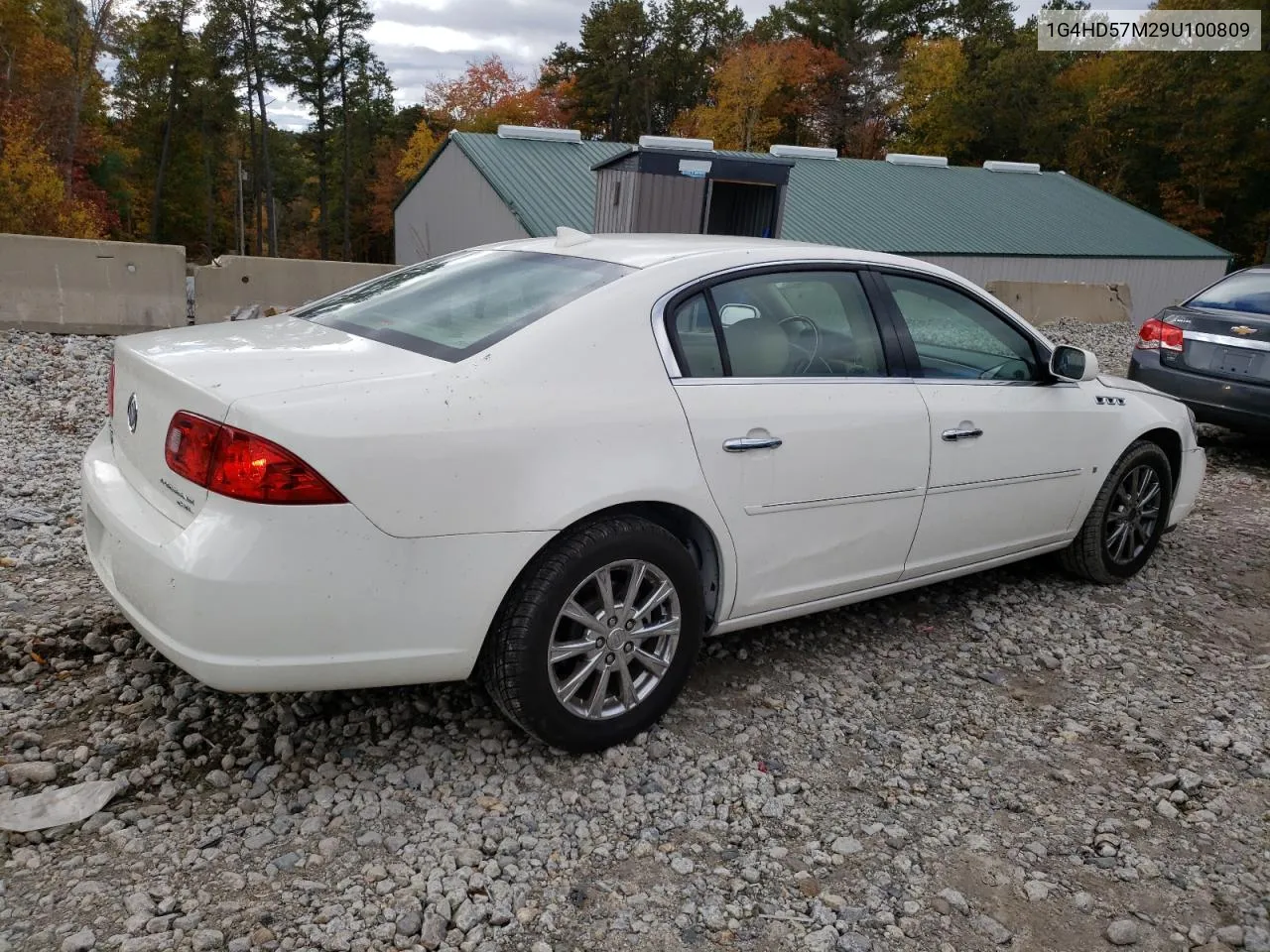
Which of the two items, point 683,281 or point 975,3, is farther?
point 975,3

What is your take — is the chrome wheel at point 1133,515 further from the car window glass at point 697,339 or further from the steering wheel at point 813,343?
the car window glass at point 697,339

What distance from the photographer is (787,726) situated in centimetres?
347

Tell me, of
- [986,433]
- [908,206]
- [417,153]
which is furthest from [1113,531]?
[417,153]

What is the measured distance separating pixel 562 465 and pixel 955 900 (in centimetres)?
159

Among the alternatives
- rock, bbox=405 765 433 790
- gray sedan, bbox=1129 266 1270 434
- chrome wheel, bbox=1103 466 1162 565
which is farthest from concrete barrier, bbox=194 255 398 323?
rock, bbox=405 765 433 790

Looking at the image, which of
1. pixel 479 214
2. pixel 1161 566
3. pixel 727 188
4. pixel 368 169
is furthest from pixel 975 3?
pixel 1161 566

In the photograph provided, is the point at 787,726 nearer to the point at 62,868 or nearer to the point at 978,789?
the point at 978,789

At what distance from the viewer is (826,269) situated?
3744mm

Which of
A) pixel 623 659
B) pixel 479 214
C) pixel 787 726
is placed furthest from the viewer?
pixel 479 214

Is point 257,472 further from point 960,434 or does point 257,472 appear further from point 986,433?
point 986,433

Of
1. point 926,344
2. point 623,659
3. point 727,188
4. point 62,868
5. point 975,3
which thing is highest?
point 975,3

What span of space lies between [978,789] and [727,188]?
47.8 ft

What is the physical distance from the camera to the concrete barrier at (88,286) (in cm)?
1013

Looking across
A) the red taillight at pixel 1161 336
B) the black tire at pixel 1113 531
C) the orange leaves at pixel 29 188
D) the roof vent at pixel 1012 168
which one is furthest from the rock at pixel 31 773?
the orange leaves at pixel 29 188
